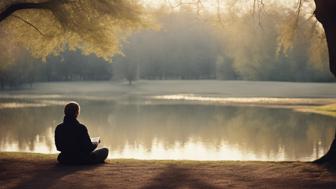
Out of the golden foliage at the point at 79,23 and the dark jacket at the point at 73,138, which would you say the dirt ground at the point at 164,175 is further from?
the golden foliage at the point at 79,23

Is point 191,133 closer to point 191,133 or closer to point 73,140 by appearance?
point 191,133

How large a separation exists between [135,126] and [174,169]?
2086 centimetres

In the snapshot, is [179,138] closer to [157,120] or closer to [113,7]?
[157,120]

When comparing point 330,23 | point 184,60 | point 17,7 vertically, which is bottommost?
point 330,23

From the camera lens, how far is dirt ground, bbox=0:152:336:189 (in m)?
10.1

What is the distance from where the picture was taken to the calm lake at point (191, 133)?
2238cm

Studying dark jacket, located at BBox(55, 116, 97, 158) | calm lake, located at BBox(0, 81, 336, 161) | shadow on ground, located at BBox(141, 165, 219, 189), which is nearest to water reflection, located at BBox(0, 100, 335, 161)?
calm lake, located at BBox(0, 81, 336, 161)

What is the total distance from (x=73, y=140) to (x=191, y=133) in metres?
18.7

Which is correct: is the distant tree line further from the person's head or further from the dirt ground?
the person's head

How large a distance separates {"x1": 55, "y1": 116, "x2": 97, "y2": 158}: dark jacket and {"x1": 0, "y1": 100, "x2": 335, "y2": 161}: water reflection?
8.88m

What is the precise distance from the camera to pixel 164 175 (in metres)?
11.1

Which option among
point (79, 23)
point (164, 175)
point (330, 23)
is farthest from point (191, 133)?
point (164, 175)

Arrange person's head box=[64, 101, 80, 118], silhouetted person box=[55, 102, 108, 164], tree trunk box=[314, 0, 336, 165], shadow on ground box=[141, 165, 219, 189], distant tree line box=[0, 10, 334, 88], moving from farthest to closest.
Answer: distant tree line box=[0, 10, 334, 88], tree trunk box=[314, 0, 336, 165], silhouetted person box=[55, 102, 108, 164], person's head box=[64, 101, 80, 118], shadow on ground box=[141, 165, 219, 189]

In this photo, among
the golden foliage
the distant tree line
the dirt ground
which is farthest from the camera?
the distant tree line
